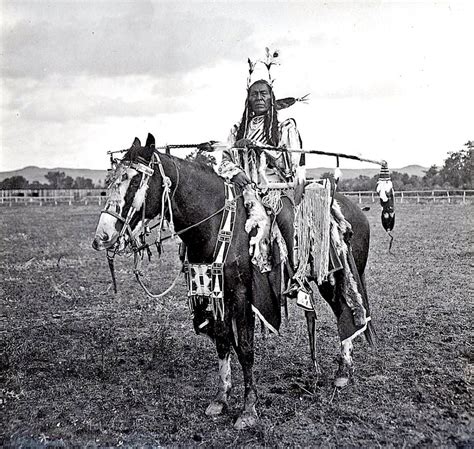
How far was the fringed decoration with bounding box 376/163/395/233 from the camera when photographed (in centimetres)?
585

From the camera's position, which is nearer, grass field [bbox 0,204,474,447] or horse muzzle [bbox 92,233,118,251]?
horse muzzle [bbox 92,233,118,251]

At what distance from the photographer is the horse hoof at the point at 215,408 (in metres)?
4.86

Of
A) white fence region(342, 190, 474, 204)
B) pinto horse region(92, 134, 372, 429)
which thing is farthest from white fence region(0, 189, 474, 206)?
pinto horse region(92, 134, 372, 429)

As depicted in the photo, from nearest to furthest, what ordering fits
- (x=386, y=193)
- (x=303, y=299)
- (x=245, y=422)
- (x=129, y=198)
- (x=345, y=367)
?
1. (x=129, y=198)
2. (x=245, y=422)
3. (x=303, y=299)
4. (x=345, y=367)
5. (x=386, y=193)

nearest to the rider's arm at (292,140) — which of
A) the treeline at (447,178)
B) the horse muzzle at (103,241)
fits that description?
Result: the horse muzzle at (103,241)

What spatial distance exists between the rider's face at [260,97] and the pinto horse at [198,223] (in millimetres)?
934

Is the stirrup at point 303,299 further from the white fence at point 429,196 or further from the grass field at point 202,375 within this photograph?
the white fence at point 429,196

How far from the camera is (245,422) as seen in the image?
15.1ft

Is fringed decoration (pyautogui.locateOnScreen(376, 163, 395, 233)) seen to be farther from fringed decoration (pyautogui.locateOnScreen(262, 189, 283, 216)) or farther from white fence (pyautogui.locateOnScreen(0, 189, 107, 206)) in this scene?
white fence (pyautogui.locateOnScreen(0, 189, 107, 206))

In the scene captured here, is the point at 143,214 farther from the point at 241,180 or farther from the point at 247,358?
the point at 247,358

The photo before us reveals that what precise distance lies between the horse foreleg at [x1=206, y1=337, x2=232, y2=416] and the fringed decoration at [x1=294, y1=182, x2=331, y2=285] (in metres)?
1.02

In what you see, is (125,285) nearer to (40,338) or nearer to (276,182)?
(40,338)

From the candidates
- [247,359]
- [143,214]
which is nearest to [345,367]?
[247,359]

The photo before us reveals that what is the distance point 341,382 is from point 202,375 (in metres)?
1.58
